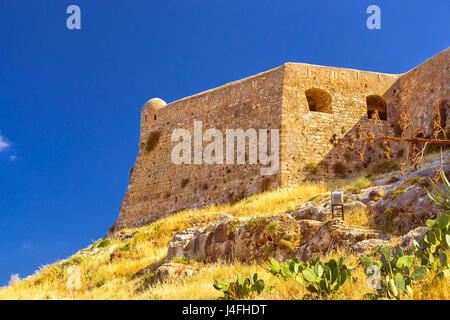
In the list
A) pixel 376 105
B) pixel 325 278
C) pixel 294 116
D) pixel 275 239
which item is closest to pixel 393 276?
pixel 325 278

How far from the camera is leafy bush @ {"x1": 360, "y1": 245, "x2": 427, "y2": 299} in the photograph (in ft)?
14.1

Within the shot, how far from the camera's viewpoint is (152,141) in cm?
2292

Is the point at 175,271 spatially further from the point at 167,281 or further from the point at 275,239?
the point at 275,239

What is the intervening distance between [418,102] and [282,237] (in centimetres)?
1247

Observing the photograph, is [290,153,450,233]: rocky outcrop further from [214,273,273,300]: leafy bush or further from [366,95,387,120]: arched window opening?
[366,95,387,120]: arched window opening

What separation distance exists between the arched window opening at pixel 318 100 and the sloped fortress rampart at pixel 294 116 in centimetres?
5

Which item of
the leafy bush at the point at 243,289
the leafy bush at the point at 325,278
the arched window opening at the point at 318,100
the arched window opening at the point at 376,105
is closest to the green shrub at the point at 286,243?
the leafy bush at the point at 243,289

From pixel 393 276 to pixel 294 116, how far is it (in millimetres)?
13617

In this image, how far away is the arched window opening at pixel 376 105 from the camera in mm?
19648

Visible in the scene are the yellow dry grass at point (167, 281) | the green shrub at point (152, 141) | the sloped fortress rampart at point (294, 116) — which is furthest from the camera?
the green shrub at point (152, 141)

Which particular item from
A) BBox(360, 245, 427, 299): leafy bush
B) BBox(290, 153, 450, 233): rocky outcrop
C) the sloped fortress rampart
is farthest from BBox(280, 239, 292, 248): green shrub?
the sloped fortress rampart

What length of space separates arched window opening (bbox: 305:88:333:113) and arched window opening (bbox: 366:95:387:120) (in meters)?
2.21

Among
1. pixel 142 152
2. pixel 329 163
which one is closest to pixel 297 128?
pixel 329 163

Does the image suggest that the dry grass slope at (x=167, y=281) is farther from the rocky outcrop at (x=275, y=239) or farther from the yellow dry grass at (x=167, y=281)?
the rocky outcrop at (x=275, y=239)
